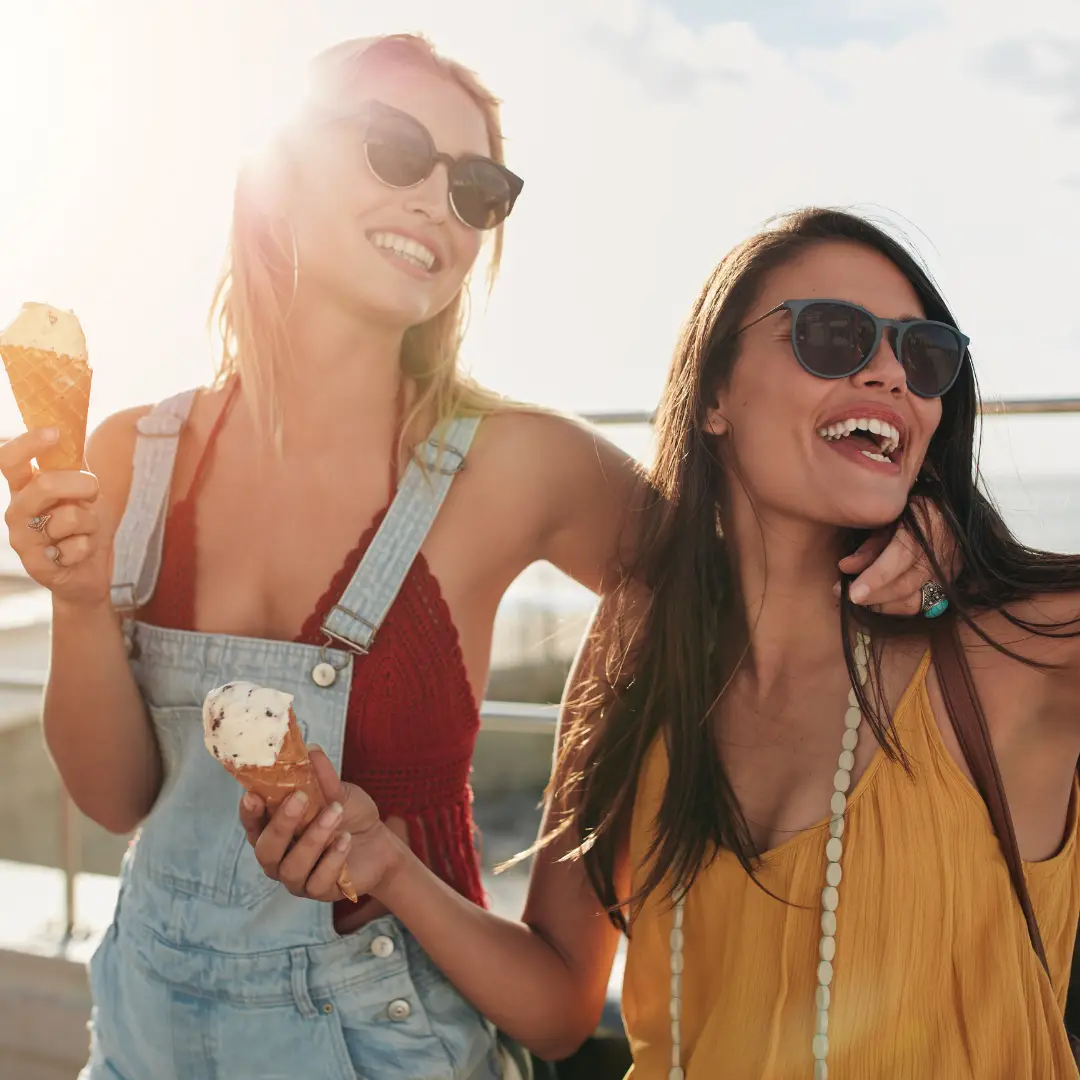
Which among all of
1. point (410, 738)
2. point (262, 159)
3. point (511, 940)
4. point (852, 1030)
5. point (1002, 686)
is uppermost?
point (262, 159)

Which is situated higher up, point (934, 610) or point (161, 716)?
point (934, 610)

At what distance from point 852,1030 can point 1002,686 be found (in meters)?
0.48

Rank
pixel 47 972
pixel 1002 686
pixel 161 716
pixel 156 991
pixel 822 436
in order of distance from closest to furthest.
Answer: pixel 1002 686 → pixel 822 436 → pixel 156 991 → pixel 161 716 → pixel 47 972

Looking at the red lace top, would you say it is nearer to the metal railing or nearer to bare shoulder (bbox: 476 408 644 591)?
bare shoulder (bbox: 476 408 644 591)

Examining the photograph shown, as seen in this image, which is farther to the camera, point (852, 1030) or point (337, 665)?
point (337, 665)

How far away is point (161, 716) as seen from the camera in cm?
183

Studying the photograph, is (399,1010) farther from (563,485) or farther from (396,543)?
(563,485)

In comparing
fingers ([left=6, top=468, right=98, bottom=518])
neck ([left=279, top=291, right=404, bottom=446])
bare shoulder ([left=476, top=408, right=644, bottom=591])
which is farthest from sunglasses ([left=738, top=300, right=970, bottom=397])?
fingers ([left=6, top=468, right=98, bottom=518])

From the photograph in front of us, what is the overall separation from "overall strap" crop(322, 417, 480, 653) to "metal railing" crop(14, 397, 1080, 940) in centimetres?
68

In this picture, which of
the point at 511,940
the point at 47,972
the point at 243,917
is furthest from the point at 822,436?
the point at 47,972

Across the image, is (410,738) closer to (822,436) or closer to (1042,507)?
(822,436)

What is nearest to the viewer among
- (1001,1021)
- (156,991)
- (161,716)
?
(1001,1021)

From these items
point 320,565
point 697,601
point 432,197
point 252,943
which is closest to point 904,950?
point 697,601

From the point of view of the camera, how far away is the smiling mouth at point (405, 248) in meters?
1.85
